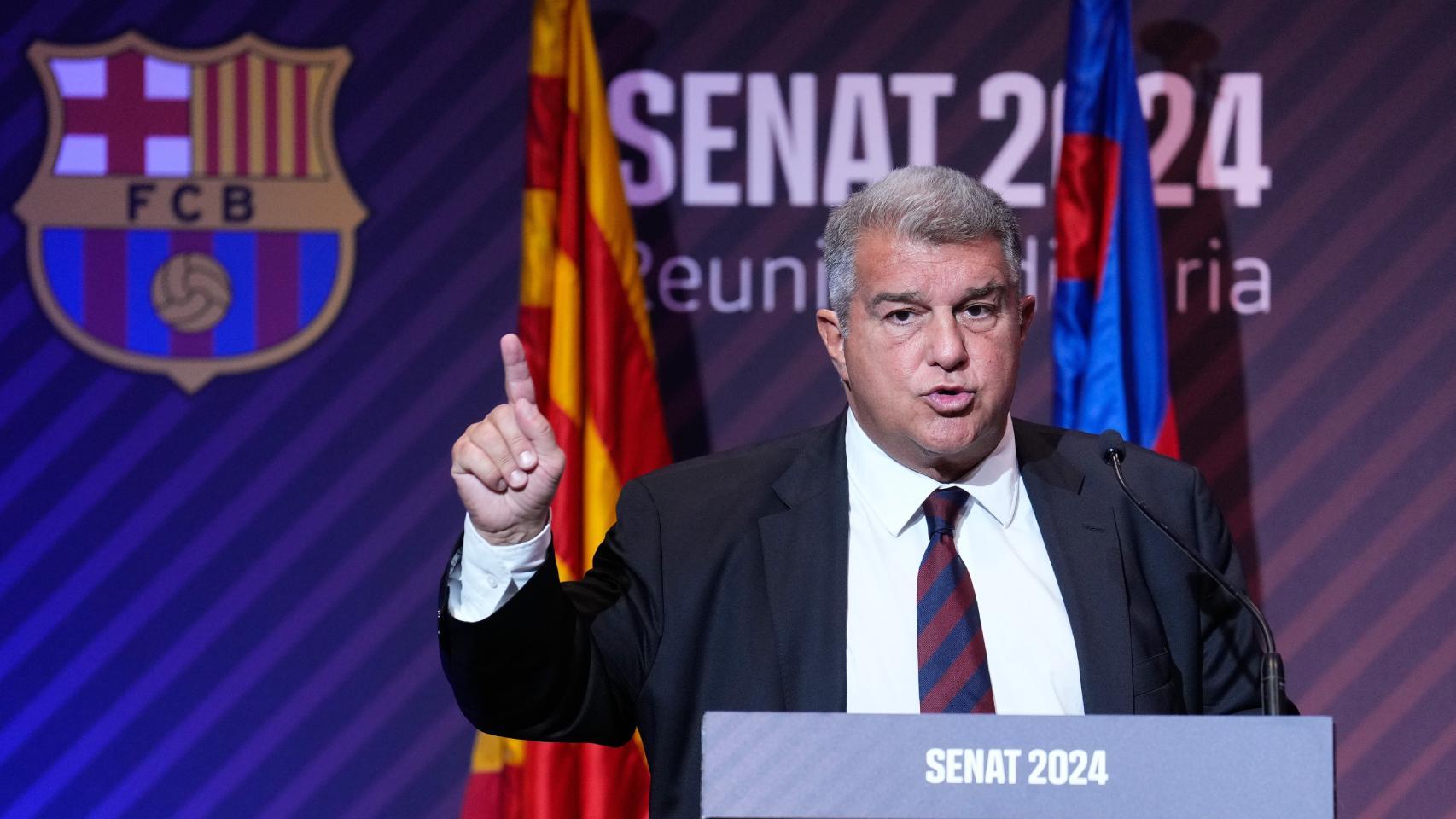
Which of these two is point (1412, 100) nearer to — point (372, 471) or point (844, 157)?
point (844, 157)

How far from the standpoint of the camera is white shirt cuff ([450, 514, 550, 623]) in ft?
5.47

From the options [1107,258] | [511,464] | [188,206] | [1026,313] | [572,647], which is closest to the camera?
[511,464]

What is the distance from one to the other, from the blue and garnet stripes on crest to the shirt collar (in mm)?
1926

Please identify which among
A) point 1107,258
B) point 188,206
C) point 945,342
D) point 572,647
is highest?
point 188,206

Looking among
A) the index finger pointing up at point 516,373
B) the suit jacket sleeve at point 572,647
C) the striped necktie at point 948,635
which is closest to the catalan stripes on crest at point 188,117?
the suit jacket sleeve at point 572,647

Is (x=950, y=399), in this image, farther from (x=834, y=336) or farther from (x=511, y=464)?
(x=511, y=464)

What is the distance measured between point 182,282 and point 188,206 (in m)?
0.18

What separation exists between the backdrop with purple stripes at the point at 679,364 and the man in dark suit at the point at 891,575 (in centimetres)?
156

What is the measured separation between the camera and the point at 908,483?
6.47 ft

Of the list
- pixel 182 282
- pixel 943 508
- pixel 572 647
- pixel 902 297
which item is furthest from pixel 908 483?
pixel 182 282

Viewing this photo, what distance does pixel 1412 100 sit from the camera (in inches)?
139

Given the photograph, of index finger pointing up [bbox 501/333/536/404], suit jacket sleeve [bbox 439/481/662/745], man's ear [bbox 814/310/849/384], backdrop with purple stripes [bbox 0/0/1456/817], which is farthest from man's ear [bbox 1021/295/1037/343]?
backdrop with purple stripes [bbox 0/0/1456/817]

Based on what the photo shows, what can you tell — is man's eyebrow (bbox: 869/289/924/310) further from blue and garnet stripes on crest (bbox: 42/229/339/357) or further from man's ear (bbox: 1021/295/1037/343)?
blue and garnet stripes on crest (bbox: 42/229/339/357)

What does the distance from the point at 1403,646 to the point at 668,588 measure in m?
2.33
